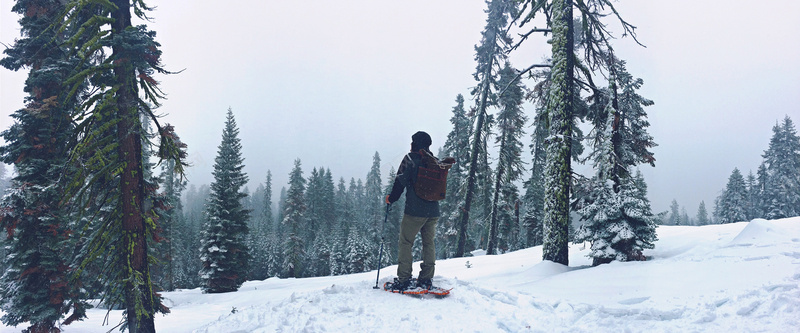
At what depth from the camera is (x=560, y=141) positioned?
8.99 m

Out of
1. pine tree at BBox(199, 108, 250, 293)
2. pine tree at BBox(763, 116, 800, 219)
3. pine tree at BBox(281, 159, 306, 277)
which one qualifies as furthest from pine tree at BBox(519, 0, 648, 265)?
pine tree at BBox(763, 116, 800, 219)

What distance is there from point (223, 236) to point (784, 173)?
180 feet

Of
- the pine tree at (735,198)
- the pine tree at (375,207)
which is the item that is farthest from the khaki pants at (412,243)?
the pine tree at (735,198)

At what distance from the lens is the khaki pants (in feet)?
20.2

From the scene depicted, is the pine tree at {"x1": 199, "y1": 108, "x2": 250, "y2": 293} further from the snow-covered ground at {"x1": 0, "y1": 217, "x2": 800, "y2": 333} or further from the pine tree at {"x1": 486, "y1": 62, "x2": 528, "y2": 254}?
the snow-covered ground at {"x1": 0, "y1": 217, "x2": 800, "y2": 333}

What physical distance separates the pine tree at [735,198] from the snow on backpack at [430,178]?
2152 inches

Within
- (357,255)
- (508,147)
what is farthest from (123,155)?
(357,255)

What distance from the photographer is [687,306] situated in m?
4.41

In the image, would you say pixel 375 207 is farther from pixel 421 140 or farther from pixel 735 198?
pixel 421 140

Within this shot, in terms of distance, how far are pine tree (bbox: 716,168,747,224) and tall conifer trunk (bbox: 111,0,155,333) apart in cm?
5838

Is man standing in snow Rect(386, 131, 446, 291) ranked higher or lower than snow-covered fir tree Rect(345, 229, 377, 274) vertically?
higher

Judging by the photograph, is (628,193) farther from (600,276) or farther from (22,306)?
(22,306)

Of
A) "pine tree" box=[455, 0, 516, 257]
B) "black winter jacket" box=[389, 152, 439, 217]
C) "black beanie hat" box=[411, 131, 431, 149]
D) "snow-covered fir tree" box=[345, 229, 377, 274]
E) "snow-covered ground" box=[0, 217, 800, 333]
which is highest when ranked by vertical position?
"pine tree" box=[455, 0, 516, 257]

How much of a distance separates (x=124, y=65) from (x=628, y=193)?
476 inches
